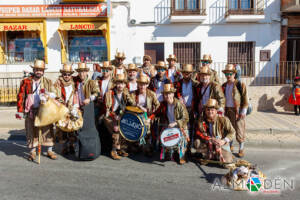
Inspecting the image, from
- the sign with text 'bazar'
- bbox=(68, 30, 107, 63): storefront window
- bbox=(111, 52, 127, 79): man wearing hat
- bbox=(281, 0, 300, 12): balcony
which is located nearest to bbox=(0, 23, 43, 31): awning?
the sign with text 'bazar'

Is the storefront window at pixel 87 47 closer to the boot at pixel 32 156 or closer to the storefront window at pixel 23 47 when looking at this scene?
the storefront window at pixel 23 47

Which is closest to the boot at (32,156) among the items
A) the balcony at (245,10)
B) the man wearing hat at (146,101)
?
the man wearing hat at (146,101)

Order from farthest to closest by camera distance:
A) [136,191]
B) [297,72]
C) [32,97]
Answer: [297,72]
[32,97]
[136,191]

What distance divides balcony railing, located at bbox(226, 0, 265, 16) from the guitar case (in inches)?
382

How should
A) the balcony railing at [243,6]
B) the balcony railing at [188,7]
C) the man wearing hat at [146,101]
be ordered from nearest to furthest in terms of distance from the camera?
the man wearing hat at [146,101] → the balcony railing at [243,6] → the balcony railing at [188,7]

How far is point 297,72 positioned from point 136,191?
952cm

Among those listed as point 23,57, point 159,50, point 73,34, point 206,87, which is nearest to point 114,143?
point 206,87

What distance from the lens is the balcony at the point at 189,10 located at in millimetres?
12164

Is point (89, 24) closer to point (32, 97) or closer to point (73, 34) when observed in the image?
point (73, 34)

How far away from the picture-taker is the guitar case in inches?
201

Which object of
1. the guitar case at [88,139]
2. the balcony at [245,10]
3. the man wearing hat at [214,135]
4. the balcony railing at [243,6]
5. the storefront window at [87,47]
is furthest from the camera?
the storefront window at [87,47]

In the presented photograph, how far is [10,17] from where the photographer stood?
12141 millimetres

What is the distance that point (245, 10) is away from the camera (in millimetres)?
12492

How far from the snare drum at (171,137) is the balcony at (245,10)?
357 inches
